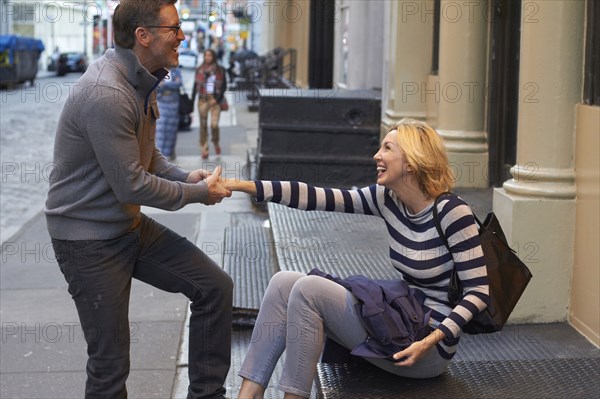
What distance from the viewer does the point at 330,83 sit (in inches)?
738

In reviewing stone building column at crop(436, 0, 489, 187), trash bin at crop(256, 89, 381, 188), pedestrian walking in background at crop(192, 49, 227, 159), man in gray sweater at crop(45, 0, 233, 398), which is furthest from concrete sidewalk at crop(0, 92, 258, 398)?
pedestrian walking in background at crop(192, 49, 227, 159)

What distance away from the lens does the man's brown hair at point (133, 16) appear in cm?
383

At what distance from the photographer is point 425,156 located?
13.2 feet

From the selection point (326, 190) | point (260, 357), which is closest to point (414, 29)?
point (326, 190)

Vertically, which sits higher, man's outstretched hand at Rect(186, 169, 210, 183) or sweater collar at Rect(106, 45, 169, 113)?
sweater collar at Rect(106, 45, 169, 113)

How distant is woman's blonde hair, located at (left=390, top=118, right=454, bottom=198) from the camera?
4020mm

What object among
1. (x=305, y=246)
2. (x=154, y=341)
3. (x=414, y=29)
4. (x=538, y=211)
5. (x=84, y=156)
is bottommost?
(x=154, y=341)

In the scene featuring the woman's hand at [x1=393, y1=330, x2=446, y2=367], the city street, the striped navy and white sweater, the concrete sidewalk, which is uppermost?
the striped navy and white sweater

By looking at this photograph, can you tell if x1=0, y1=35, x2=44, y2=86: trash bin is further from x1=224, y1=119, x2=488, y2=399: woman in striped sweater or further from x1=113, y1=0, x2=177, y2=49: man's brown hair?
x1=224, y1=119, x2=488, y2=399: woman in striped sweater

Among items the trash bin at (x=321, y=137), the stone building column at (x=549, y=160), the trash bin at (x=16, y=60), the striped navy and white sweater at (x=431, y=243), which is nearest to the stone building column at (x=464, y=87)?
the trash bin at (x=321, y=137)

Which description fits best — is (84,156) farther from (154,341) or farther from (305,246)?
(305,246)

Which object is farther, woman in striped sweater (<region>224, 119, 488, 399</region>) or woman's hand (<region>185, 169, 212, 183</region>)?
woman's hand (<region>185, 169, 212, 183</region>)

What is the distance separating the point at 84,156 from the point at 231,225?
652 cm

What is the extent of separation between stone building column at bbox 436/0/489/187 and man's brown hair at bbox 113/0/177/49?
15.6 feet
